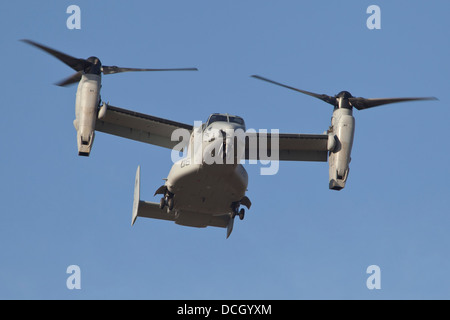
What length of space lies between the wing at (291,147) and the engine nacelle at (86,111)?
4677 millimetres

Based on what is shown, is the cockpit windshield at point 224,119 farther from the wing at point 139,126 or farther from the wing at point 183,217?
the wing at point 183,217

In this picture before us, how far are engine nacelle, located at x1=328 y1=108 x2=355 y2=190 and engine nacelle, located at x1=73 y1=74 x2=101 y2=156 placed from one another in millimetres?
6778

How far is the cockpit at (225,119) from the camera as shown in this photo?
23750 mm

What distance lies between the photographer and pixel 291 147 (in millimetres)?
26969

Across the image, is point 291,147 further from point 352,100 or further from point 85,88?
point 85,88

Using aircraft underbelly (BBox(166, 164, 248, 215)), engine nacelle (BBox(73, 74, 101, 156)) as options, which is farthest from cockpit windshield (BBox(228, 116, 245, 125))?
engine nacelle (BBox(73, 74, 101, 156))

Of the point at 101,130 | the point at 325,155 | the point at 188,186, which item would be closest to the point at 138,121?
the point at 101,130

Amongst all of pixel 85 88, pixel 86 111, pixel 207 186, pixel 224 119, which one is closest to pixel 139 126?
pixel 85 88

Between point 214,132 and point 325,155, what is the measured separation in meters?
5.19

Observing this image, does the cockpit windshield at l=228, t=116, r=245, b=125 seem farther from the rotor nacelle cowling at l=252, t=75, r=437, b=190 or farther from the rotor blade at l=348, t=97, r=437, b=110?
the rotor blade at l=348, t=97, r=437, b=110

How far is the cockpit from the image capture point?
77.9 ft

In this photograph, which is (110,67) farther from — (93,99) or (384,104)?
(384,104)

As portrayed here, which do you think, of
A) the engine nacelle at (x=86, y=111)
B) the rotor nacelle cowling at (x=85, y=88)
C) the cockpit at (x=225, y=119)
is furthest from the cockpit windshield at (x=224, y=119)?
the engine nacelle at (x=86, y=111)

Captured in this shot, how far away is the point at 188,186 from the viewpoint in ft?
80.4
